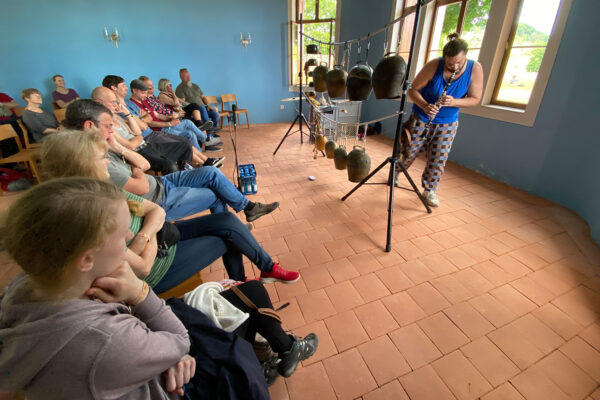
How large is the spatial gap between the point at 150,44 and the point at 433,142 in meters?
5.61

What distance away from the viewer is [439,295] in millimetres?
1583

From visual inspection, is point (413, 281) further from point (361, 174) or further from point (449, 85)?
point (449, 85)

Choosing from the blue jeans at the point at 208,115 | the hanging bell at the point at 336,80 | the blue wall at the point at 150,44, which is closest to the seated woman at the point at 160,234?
the hanging bell at the point at 336,80

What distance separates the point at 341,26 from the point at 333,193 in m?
4.50

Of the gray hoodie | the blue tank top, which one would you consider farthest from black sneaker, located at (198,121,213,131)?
the gray hoodie

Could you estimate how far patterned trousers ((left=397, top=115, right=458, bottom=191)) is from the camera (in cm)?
236

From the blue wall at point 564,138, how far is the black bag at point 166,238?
2.90 metres

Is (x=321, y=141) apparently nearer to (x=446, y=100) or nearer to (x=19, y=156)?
(x=446, y=100)

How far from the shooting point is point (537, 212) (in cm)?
242

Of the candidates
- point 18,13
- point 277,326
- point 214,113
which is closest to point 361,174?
point 277,326

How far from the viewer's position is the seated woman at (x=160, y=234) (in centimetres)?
104

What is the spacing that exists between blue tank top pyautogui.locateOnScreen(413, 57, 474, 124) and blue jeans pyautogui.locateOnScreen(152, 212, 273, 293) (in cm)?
191

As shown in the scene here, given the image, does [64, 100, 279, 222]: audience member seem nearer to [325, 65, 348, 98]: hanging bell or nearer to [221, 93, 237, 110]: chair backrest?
[325, 65, 348, 98]: hanging bell

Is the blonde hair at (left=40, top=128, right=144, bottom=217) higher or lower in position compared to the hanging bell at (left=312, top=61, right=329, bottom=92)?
lower
